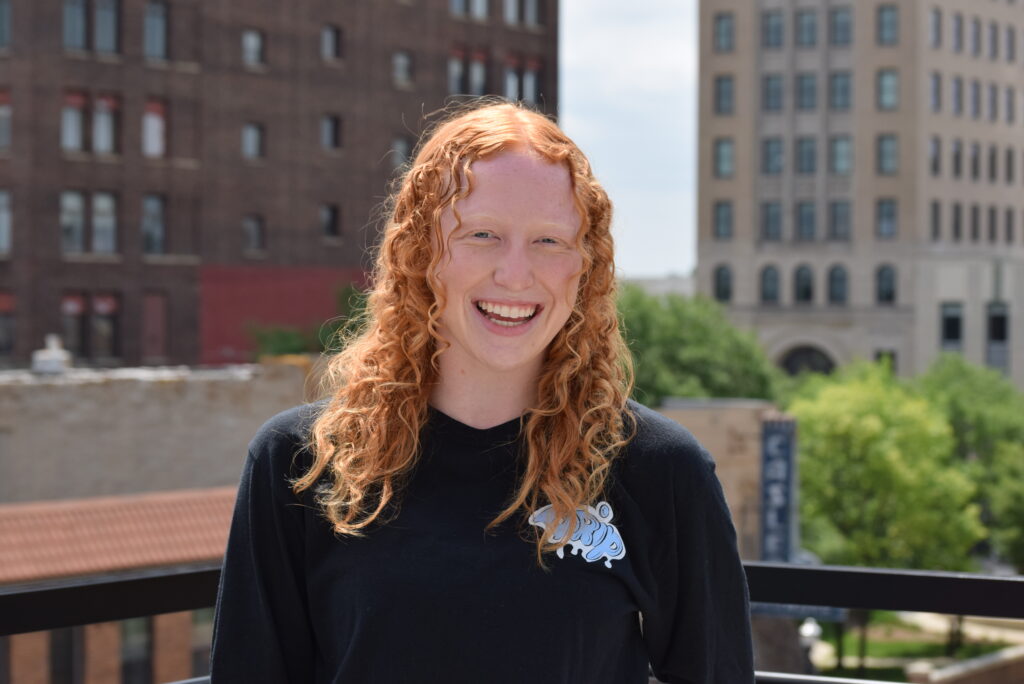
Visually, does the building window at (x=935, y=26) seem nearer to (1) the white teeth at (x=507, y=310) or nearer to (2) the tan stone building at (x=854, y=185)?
(2) the tan stone building at (x=854, y=185)

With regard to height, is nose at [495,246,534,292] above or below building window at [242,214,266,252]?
below

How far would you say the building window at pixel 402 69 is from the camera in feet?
181

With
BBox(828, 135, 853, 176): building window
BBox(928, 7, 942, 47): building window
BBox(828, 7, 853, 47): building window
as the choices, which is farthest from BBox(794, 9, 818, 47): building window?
BBox(928, 7, 942, 47): building window

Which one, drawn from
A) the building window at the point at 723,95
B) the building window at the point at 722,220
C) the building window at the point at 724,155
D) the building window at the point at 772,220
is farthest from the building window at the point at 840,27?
the building window at the point at 722,220

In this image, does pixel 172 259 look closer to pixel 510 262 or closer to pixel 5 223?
pixel 5 223

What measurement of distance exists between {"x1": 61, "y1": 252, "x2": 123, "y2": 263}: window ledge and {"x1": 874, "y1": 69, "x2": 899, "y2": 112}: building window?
4922 cm

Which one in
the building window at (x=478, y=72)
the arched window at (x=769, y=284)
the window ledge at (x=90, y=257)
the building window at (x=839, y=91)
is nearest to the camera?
the window ledge at (x=90, y=257)

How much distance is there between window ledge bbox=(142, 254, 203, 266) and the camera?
49.3 m

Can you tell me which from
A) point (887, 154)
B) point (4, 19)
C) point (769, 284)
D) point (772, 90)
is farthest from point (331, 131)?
point (887, 154)

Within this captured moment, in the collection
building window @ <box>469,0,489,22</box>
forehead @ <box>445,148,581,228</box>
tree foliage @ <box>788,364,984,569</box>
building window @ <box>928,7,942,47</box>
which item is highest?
building window @ <box>928,7,942,47</box>

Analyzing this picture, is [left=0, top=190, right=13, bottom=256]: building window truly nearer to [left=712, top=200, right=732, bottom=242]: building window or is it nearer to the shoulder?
the shoulder

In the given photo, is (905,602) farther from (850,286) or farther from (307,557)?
(850,286)

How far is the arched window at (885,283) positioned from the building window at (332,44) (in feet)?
134

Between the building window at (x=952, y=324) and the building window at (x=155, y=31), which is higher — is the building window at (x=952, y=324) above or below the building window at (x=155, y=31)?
below
